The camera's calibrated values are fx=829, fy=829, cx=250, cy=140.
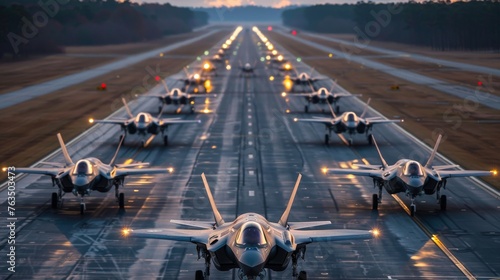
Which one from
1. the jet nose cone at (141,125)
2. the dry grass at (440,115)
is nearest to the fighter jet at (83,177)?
the jet nose cone at (141,125)

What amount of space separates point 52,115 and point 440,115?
127 feet

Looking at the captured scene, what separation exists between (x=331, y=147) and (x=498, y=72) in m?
83.1

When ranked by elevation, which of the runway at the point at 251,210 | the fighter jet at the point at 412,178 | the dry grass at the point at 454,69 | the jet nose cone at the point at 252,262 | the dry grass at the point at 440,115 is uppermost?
the jet nose cone at the point at 252,262

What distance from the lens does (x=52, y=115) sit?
81938 millimetres

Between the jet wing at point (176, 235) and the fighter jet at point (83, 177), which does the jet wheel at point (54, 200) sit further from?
the jet wing at point (176, 235)

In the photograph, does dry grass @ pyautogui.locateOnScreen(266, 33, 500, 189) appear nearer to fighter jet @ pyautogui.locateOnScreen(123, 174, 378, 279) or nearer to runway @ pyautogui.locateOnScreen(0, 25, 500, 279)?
runway @ pyautogui.locateOnScreen(0, 25, 500, 279)

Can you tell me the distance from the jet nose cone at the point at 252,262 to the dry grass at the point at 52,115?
28.9 m

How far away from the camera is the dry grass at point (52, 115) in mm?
60438

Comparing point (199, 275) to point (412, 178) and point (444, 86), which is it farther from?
point (444, 86)

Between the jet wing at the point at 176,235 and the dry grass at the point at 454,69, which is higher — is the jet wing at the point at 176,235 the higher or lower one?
the higher one

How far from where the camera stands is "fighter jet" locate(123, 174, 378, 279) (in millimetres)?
25750

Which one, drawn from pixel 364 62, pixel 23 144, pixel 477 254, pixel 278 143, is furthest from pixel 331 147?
pixel 364 62

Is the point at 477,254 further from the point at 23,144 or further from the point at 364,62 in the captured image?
the point at 364,62

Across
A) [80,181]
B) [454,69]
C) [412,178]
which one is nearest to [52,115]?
[80,181]
